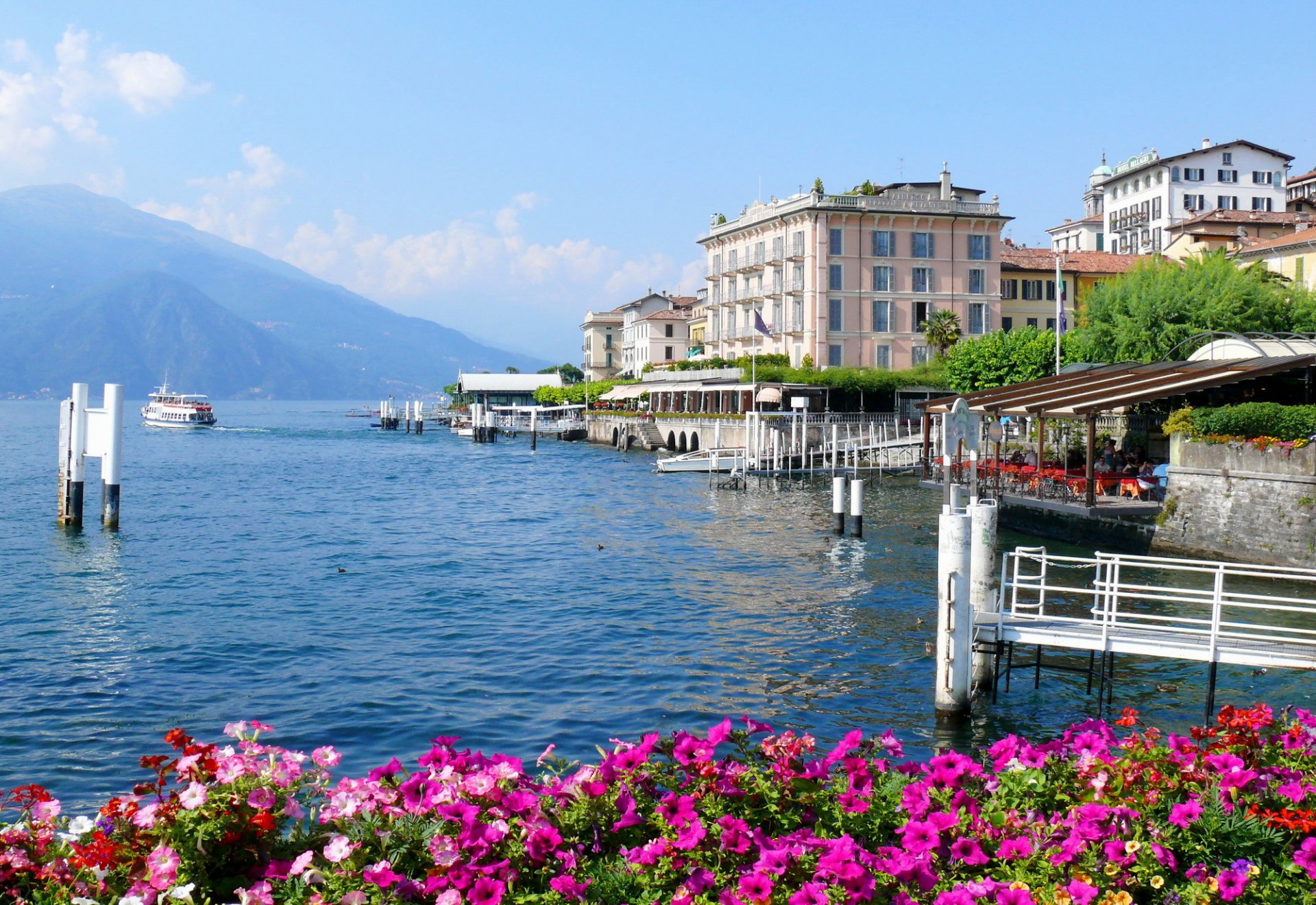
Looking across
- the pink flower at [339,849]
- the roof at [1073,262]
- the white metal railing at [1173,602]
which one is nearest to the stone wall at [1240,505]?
the white metal railing at [1173,602]

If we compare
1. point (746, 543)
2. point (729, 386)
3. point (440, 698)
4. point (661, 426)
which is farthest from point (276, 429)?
point (440, 698)

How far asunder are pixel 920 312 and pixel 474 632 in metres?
64.4

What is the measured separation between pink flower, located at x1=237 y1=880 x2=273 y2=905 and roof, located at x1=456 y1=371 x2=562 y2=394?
139 metres

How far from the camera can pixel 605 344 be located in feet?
480

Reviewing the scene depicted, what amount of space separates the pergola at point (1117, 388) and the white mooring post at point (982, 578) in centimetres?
1079

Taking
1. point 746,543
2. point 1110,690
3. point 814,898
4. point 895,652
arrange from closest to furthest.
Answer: point 814,898 < point 1110,690 < point 895,652 < point 746,543

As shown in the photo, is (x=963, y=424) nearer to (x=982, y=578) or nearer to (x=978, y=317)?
(x=982, y=578)

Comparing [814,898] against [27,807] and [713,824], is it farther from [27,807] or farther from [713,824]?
[27,807]

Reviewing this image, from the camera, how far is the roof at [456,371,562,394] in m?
148

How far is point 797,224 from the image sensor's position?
80.6 m

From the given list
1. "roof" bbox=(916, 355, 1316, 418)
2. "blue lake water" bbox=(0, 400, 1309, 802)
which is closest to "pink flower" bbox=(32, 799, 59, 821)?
"blue lake water" bbox=(0, 400, 1309, 802)

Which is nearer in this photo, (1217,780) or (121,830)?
(121,830)

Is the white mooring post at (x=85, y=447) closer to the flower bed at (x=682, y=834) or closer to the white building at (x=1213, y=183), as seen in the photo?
the flower bed at (x=682, y=834)

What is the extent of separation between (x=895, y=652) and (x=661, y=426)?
67727 mm
